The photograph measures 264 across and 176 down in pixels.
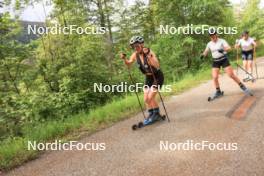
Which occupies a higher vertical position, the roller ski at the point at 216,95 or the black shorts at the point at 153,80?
the black shorts at the point at 153,80

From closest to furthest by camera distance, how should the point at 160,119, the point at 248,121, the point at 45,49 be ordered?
the point at 248,121 → the point at 160,119 → the point at 45,49

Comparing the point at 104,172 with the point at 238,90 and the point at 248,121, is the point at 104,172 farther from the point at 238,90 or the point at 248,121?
the point at 238,90

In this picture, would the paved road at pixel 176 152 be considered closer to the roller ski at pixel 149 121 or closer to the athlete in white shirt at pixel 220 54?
the roller ski at pixel 149 121

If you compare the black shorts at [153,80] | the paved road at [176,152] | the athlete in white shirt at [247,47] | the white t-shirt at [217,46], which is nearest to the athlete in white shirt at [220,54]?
the white t-shirt at [217,46]

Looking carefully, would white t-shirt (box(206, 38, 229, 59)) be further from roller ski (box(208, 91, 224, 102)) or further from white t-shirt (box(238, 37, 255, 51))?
white t-shirt (box(238, 37, 255, 51))

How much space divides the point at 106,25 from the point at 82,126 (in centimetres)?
1652

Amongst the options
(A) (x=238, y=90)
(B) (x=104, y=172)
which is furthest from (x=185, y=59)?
(B) (x=104, y=172)

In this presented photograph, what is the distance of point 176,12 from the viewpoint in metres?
20.3

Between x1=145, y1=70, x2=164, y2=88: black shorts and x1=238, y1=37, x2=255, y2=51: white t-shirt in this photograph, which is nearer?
x1=145, y1=70, x2=164, y2=88: black shorts

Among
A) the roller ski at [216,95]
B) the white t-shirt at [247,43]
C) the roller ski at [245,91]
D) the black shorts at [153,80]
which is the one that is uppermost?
the white t-shirt at [247,43]

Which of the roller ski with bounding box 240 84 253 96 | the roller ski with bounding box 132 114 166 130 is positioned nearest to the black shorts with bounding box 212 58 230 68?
the roller ski with bounding box 240 84 253 96

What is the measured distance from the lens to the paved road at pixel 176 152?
4.77m

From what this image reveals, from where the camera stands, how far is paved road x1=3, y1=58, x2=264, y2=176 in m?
4.77

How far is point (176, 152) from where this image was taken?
18.1 feet
